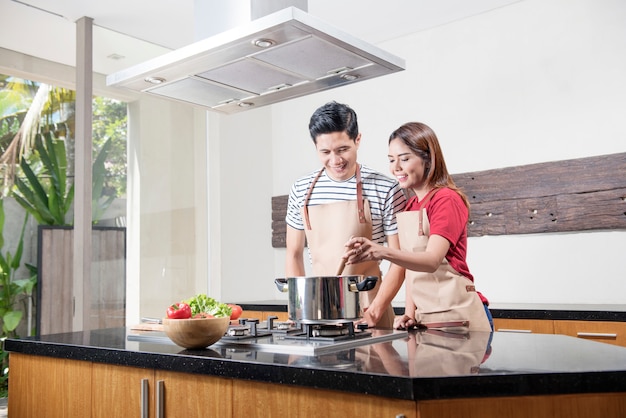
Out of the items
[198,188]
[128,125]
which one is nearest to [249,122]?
[198,188]

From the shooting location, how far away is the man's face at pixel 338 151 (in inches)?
86.5

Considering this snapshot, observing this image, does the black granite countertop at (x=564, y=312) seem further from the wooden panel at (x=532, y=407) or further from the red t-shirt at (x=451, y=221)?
the wooden panel at (x=532, y=407)

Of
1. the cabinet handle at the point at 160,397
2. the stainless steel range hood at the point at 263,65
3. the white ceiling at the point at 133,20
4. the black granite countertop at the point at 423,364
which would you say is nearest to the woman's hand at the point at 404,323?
the black granite countertop at the point at 423,364

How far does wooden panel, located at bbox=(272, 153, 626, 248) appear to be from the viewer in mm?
3055

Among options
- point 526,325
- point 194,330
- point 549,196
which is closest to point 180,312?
point 194,330

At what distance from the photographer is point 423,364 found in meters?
1.18

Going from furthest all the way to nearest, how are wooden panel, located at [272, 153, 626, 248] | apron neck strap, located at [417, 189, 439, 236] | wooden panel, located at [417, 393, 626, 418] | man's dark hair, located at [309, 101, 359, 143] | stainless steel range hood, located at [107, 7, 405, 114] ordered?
wooden panel, located at [272, 153, 626, 248] < man's dark hair, located at [309, 101, 359, 143] < apron neck strap, located at [417, 189, 439, 236] < stainless steel range hood, located at [107, 7, 405, 114] < wooden panel, located at [417, 393, 626, 418]

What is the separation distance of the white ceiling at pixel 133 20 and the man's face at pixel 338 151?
1.51 m

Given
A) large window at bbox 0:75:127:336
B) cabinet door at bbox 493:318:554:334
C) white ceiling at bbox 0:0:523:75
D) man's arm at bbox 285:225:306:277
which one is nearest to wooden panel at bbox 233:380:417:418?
man's arm at bbox 285:225:306:277

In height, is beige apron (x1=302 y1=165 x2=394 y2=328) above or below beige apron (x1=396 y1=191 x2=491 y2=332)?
above

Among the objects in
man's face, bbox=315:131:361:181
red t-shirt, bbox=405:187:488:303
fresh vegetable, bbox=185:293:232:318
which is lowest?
fresh vegetable, bbox=185:293:232:318

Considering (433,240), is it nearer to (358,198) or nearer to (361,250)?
(361,250)

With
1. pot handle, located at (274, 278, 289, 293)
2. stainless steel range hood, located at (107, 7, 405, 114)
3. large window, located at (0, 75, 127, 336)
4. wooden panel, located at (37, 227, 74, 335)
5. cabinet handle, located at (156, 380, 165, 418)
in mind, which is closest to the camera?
cabinet handle, located at (156, 380, 165, 418)

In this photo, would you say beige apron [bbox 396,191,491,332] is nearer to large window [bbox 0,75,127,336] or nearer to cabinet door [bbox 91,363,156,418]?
cabinet door [bbox 91,363,156,418]
